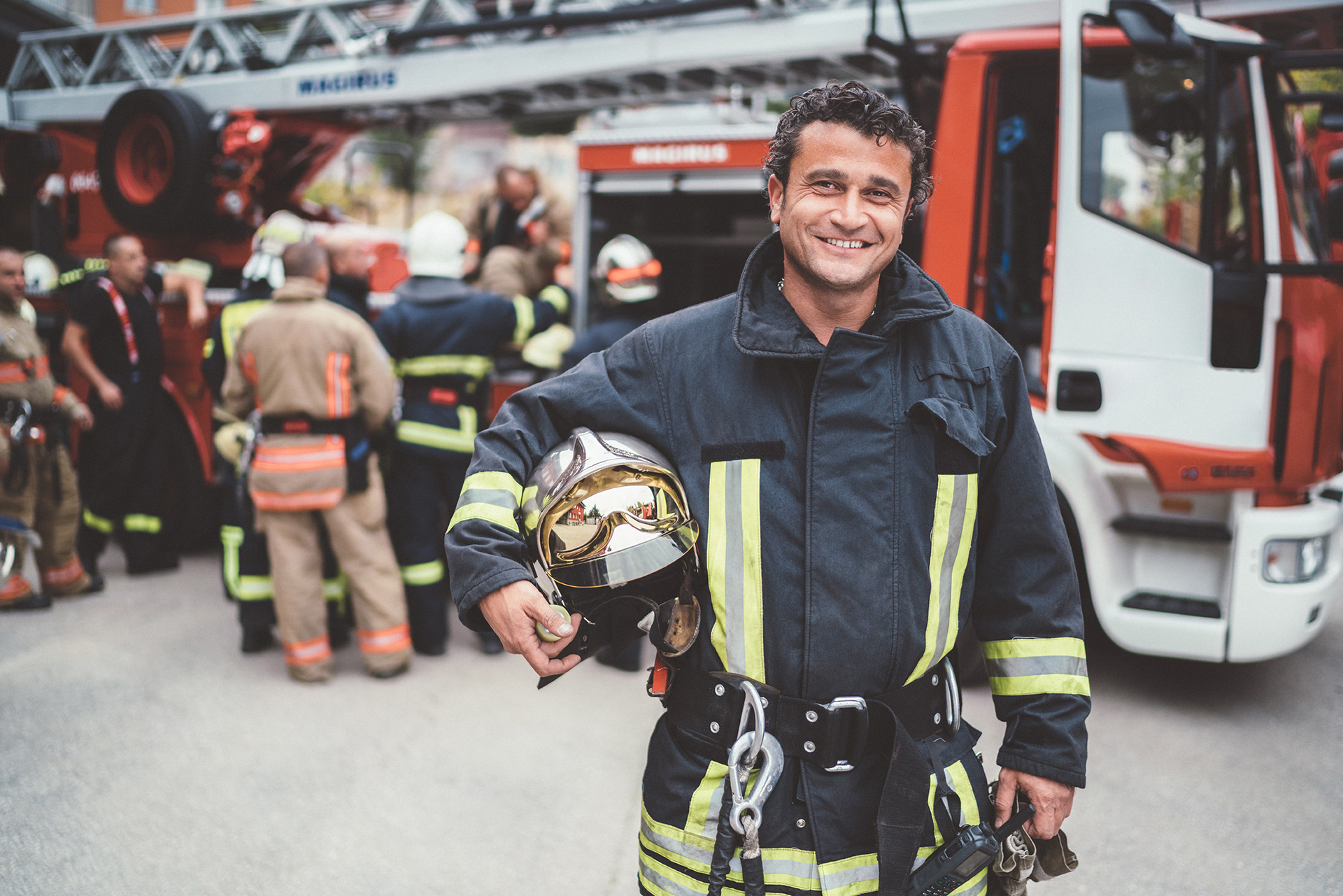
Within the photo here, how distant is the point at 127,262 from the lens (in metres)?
5.36

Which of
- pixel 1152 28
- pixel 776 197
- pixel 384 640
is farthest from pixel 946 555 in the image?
pixel 384 640

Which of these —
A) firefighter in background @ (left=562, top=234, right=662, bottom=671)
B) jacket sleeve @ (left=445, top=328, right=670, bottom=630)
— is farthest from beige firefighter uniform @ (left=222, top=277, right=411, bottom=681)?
jacket sleeve @ (left=445, top=328, right=670, bottom=630)

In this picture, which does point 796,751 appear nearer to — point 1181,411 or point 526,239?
point 1181,411

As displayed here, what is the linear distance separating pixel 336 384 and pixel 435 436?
0.54m

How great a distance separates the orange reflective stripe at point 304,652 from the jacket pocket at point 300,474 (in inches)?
23.2

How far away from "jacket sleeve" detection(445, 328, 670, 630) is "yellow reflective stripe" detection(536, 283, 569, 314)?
3514mm

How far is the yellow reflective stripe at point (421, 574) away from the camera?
15.0 feet

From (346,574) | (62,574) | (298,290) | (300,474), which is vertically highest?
(298,290)

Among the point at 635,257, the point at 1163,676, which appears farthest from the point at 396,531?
the point at 1163,676

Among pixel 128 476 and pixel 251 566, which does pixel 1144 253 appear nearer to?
pixel 251 566

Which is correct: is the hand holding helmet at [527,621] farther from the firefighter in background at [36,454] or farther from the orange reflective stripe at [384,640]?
the firefighter in background at [36,454]

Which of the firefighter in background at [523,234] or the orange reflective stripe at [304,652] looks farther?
the firefighter in background at [523,234]

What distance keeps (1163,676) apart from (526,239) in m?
4.18

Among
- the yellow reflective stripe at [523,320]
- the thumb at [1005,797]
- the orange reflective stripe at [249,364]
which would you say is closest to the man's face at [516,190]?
the yellow reflective stripe at [523,320]
